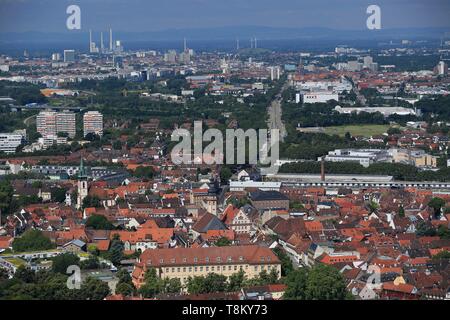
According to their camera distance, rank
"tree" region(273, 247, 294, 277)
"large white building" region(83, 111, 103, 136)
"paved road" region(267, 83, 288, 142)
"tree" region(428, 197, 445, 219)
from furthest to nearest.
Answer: "large white building" region(83, 111, 103, 136), "paved road" region(267, 83, 288, 142), "tree" region(428, 197, 445, 219), "tree" region(273, 247, 294, 277)

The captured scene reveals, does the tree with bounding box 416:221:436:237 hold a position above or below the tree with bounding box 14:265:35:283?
below

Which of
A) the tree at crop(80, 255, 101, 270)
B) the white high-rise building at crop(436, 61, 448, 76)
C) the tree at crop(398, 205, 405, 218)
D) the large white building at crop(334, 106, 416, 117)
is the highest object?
the white high-rise building at crop(436, 61, 448, 76)

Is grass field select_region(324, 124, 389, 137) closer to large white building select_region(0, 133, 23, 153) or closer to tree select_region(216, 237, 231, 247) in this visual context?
large white building select_region(0, 133, 23, 153)

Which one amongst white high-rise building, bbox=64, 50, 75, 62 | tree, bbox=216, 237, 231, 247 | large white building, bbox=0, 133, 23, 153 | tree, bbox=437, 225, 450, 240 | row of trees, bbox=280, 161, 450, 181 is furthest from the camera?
white high-rise building, bbox=64, 50, 75, 62

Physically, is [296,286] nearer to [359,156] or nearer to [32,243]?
[32,243]

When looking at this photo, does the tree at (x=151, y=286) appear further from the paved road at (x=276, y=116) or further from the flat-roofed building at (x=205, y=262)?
the paved road at (x=276, y=116)

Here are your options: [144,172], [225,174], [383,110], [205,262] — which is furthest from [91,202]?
[383,110]

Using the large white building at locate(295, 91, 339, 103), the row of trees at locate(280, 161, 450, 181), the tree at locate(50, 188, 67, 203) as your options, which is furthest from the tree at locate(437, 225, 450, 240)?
the large white building at locate(295, 91, 339, 103)
